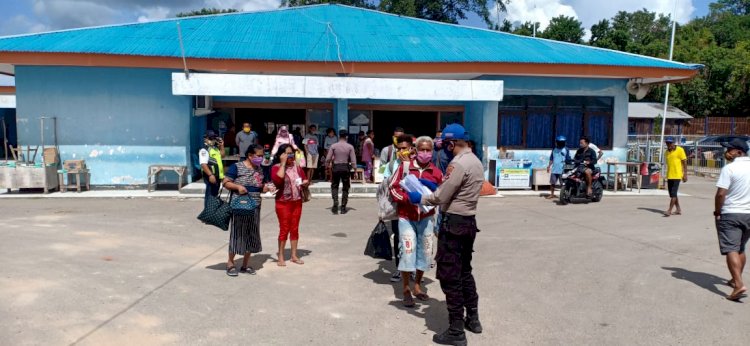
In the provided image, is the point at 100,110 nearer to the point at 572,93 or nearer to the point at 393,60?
the point at 393,60

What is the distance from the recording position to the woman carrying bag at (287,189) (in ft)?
21.8

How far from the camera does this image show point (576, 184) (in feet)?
42.5

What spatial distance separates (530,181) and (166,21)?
11.9 meters

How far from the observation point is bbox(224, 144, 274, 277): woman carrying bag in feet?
20.8

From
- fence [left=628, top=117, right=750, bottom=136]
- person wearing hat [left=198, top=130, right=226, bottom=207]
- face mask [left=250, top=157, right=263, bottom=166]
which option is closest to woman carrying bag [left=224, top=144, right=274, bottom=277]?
face mask [left=250, top=157, right=263, bottom=166]

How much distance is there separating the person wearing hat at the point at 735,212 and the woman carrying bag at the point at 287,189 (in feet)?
15.3

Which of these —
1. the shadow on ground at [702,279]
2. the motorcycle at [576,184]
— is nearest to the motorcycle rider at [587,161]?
the motorcycle at [576,184]

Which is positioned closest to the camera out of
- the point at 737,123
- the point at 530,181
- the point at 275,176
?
the point at 275,176

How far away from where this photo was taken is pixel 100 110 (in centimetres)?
1408

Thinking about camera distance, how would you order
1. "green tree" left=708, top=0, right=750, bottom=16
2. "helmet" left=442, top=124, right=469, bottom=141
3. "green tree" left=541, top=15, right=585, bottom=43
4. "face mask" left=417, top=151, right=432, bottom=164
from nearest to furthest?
"helmet" left=442, top=124, right=469, bottom=141, "face mask" left=417, top=151, right=432, bottom=164, "green tree" left=541, top=15, right=585, bottom=43, "green tree" left=708, top=0, right=750, bottom=16

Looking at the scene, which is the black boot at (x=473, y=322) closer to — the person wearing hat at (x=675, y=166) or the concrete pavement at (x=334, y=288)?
the concrete pavement at (x=334, y=288)

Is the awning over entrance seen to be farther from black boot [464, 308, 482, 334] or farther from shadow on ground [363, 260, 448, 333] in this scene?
black boot [464, 308, 482, 334]

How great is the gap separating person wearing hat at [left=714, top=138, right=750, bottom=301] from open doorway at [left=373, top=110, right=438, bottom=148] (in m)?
12.2

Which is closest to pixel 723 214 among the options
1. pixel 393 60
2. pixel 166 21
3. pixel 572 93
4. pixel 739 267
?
pixel 739 267
